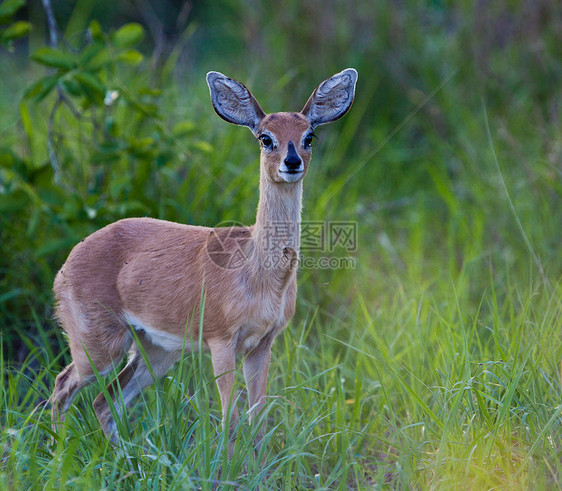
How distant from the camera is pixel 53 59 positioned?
4.42 meters

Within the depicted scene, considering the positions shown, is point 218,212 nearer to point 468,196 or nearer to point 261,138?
point 261,138

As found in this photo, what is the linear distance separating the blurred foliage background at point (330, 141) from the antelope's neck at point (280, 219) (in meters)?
0.92

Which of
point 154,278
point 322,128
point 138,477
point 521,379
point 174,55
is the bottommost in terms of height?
point 138,477

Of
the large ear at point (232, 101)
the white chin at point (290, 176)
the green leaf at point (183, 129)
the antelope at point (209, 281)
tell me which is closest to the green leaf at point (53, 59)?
the green leaf at point (183, 129)

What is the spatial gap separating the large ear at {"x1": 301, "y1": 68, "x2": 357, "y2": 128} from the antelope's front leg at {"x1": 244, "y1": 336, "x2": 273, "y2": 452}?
1127 millimetres

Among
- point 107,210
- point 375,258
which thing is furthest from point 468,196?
point 107,210

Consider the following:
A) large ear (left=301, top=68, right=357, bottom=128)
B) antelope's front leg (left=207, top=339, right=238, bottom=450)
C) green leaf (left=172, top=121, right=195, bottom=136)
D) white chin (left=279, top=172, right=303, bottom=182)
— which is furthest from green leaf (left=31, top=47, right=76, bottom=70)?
antelope's front leg (left=207, top=339, right=238, bottom=450)

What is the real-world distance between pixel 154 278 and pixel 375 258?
9.43ft

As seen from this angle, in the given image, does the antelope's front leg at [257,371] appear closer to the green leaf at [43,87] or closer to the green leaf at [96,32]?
the green leaf at [43,87]

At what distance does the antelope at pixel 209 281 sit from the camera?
354 centimetres

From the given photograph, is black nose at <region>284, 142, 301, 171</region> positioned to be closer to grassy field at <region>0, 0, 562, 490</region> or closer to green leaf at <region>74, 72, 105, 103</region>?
grassy field at <region>0, 0, 562, 490</region>

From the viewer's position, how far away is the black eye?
3.56m

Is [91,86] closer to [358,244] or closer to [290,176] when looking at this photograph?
[290,176]

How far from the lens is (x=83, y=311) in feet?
12.6
